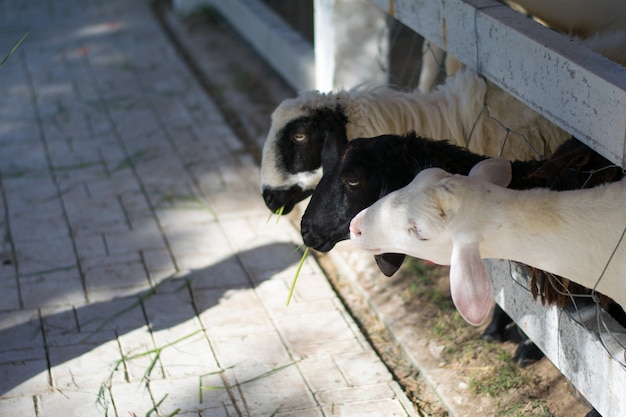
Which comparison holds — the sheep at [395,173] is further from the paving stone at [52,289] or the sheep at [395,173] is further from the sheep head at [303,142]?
the paving stone at [52,289]

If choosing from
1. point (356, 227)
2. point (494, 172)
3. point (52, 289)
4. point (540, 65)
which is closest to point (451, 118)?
point (540, 65)

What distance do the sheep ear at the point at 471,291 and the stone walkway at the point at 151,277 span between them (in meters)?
1.16

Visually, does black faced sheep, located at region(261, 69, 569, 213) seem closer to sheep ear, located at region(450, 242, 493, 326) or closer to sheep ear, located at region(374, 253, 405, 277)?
sheep ear, located at region(374, 253, 405, 277)

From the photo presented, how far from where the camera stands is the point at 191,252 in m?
4.96

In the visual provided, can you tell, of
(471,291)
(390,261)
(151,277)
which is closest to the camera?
(471,291)

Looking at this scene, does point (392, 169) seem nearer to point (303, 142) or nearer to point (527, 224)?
point (527, 224)

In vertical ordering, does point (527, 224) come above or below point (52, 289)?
above

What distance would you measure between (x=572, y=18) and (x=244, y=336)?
2.21 m

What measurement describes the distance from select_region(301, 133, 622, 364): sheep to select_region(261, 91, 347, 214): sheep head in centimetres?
48

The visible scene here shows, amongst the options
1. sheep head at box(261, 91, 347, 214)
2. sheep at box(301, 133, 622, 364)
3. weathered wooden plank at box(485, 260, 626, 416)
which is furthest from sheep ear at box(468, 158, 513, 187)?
sheep head at box(261, 91, 347, 214)

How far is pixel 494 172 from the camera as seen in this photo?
9.58 ft

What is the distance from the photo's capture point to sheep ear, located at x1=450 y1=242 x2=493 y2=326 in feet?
8.54

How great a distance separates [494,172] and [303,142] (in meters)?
1.23

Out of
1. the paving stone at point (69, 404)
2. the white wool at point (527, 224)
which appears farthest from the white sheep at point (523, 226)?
the paving stone at point (69, 404)
